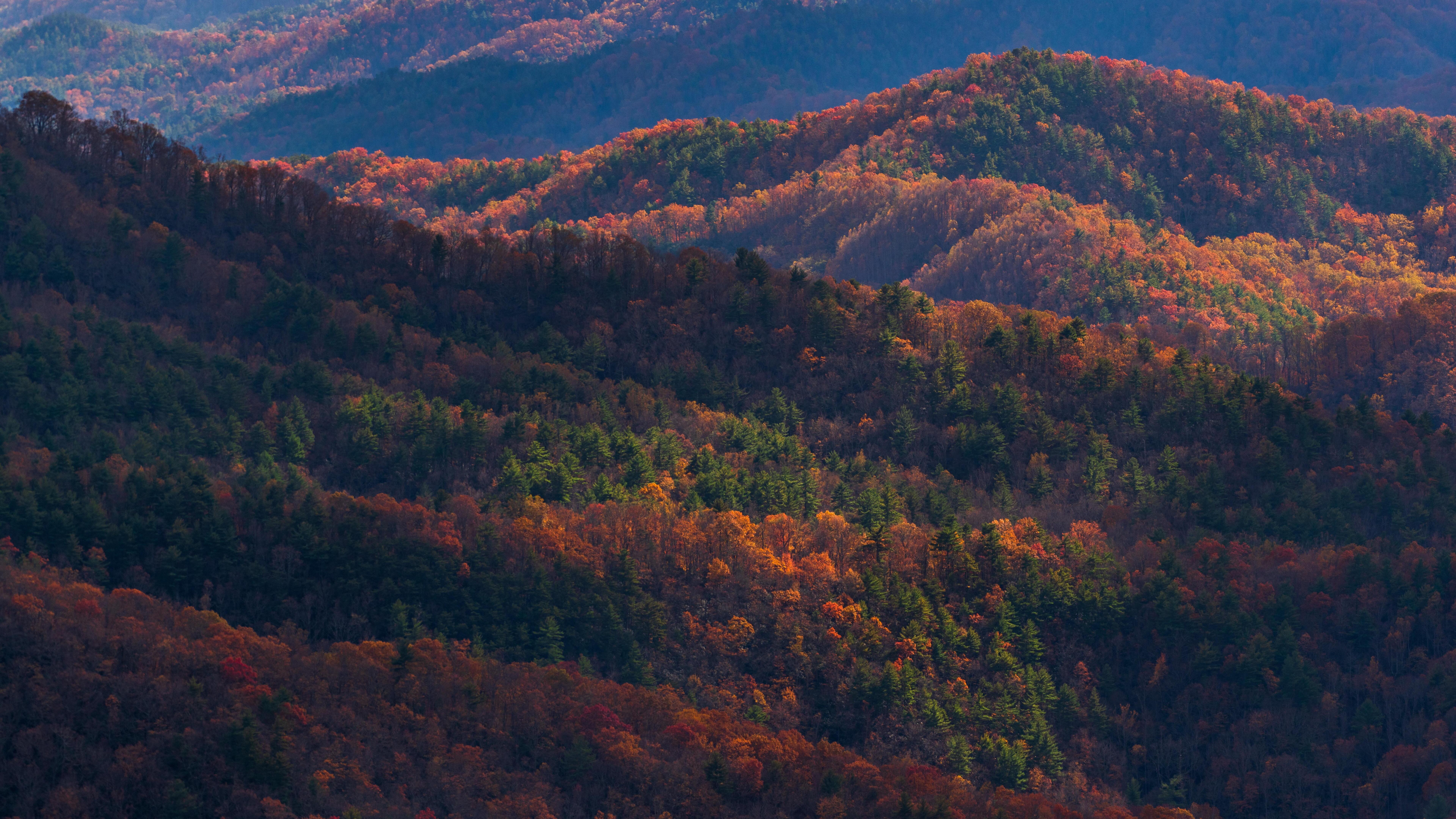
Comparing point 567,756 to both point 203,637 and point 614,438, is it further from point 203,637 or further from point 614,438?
point 614,438

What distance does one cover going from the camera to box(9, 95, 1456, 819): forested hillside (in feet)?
330

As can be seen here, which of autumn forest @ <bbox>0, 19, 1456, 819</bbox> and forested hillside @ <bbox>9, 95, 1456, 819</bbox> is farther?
forested hillside @ <bbox>9, 95, 1456, 819</bbox>

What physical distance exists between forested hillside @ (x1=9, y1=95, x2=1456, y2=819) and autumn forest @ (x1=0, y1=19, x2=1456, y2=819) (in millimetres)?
383

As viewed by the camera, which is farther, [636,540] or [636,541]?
[636,540]

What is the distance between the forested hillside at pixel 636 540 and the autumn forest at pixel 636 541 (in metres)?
0.38

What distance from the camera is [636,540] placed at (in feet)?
417

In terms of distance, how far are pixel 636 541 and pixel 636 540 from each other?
160mm

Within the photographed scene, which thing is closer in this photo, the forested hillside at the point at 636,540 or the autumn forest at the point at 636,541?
the autumn forest at the point at 636,541

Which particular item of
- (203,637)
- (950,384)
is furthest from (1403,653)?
(203,637)

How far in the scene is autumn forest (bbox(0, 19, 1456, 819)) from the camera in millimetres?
100375

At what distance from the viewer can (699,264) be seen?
175m

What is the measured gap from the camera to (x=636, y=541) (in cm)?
12712

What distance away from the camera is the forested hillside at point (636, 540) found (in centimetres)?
10056

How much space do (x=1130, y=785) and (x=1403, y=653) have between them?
27.5m
